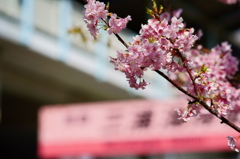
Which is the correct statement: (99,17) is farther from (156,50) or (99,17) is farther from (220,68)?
(220,68)

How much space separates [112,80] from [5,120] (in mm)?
3082

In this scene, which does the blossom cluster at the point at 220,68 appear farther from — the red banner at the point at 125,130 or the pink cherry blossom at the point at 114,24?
the red banner at the point at 125,130

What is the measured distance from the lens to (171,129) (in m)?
7.27

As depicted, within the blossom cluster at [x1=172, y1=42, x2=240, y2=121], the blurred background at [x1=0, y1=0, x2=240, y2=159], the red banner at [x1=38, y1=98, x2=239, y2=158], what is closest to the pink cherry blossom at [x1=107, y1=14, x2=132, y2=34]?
the blossom cluster at [x1=172, y1=42, x2=240, y2=121]

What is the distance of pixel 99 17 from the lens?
67.1 inches

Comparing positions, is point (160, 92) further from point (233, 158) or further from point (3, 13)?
point (3, 13)

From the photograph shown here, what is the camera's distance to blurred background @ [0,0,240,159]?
8.26 metres

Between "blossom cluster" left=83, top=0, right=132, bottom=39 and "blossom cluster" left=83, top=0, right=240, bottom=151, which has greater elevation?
"blossom cluster" left=83, top=0, right=132, bottom=39

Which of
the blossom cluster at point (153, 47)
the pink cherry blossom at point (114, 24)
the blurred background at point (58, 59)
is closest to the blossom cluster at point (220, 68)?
the blossom cluster at point (153, 47)

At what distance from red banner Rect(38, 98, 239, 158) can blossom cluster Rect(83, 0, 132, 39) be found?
5.29 metres

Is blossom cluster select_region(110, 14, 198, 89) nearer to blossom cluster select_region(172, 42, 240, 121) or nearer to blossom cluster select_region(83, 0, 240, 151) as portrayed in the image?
blossom cluster select_region(83, 0, 240, 151)

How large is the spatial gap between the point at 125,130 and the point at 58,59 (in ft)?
7.03

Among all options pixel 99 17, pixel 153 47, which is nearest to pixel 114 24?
pixel 99 17

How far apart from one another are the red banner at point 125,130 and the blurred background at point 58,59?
118 cm
